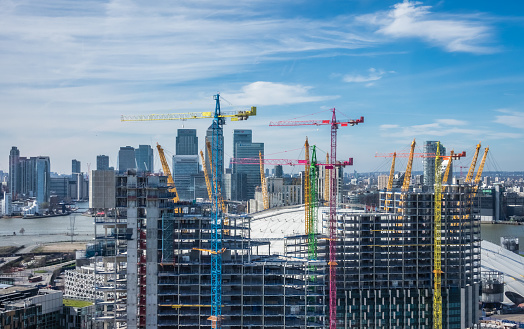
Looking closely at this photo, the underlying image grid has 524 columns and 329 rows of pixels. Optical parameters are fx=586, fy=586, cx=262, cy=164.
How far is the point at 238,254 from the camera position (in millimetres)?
23562

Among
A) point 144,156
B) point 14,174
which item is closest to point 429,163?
point 144,156

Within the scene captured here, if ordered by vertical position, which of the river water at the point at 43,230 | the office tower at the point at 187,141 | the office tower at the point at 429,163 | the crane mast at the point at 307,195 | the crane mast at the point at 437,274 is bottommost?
the river water at the point at 43,230

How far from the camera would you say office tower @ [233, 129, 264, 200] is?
371ft

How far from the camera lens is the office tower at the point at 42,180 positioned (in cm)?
12925

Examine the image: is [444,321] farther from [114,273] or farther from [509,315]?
[114,273]

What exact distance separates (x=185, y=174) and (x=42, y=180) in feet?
153

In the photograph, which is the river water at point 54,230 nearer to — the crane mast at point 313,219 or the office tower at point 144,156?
the office tower at point 144,156

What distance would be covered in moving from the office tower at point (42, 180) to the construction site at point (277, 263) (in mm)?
108219

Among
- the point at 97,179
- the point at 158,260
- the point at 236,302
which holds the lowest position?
the point at 236,302

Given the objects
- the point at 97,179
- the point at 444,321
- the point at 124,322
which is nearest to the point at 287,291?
the point at 124,322

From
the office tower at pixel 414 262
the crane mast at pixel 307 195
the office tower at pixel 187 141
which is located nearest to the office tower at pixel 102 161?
the office tower at pixel 187 141

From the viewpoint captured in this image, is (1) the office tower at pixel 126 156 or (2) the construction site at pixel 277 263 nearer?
(2) the construction site at pixel 277 263

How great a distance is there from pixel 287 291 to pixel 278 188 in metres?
72.7

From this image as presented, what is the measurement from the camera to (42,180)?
13038cm
